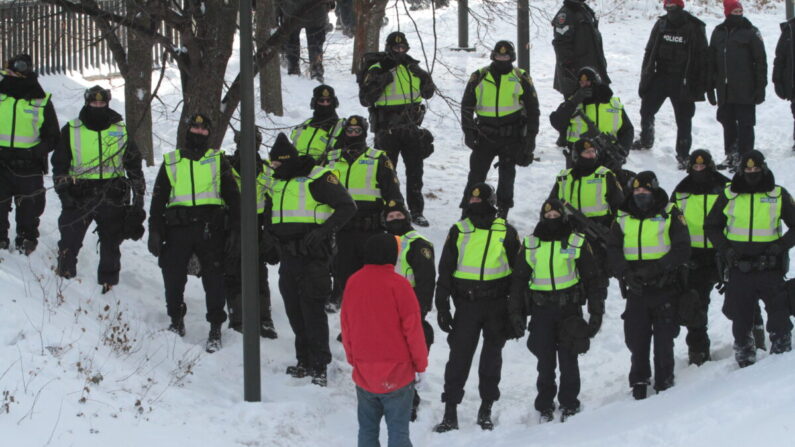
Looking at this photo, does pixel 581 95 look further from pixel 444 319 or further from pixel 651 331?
pixel 444 319

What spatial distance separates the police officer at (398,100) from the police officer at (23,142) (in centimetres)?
359

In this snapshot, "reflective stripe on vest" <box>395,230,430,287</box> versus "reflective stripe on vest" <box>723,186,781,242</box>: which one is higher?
"reflective stripe on vest" <box>723,186,781,242</box>

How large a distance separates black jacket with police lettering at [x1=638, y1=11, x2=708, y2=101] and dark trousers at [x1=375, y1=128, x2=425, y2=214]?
4.00 meters

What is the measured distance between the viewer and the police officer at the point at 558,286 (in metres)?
9.54

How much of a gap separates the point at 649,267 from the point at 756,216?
103 cm

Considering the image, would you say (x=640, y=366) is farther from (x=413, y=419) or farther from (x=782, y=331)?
(x=413, y=419)

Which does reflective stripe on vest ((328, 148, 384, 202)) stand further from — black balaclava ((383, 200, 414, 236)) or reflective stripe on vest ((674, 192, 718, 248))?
reflective stripe on vest ((674, 192, 718, 248))

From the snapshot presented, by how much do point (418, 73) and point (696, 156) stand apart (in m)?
3.47

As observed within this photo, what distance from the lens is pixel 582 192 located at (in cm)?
1149

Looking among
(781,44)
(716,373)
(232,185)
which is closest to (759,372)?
(716,373)

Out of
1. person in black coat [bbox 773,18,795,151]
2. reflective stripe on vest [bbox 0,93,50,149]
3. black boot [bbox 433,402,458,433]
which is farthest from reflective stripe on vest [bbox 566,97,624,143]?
reflective stripe on vest [bbox 0,93,50,149]

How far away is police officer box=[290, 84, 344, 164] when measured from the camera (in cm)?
1184

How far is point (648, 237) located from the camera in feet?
32.1

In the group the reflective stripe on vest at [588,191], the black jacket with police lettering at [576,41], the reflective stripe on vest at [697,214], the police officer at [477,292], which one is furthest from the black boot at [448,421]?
the black jacket with police lettering at [576,41]
